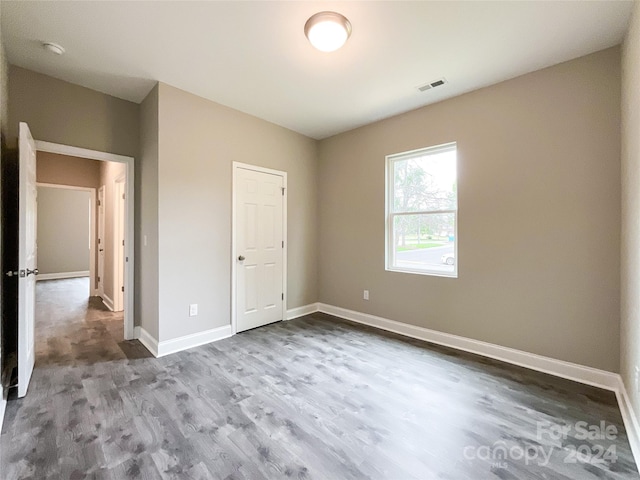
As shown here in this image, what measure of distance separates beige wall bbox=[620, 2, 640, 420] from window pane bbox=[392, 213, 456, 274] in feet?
4.39

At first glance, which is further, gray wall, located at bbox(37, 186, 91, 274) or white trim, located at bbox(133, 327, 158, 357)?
gray wall, located at bbox(37, 186, 91, 274)

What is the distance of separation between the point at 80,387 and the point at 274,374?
155 centimetres

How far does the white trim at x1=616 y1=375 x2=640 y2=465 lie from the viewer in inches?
63.1

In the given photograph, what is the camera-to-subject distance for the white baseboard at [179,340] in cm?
292

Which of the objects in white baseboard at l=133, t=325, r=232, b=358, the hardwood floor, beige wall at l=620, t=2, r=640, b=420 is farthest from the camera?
white baseboard at l=133, t=325, r=232, b=358

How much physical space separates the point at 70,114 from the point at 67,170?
2.85m

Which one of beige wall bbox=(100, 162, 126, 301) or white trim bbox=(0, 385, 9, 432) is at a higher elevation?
beige wall bbox=(100, 162, 126, 301)

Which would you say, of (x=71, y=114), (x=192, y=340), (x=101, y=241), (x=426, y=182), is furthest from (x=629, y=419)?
(x=101, y=241)

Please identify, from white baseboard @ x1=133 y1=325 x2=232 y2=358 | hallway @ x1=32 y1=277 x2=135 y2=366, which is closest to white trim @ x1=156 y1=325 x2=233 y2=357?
white baseboard @ x1=133 y1=325 x2=232 y2=358

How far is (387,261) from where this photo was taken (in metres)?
3.78

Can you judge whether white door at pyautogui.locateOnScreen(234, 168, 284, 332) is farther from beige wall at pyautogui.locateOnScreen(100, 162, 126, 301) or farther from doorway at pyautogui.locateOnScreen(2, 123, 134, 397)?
beige wall at pyautogui.locateOnScreen(100, 162, 126, 301)

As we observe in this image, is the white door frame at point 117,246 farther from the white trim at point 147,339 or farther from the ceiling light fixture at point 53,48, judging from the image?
the ceiling light fixture at point 53,48

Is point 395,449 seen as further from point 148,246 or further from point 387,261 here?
point 148,246

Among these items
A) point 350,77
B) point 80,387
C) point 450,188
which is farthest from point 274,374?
point 350,77
